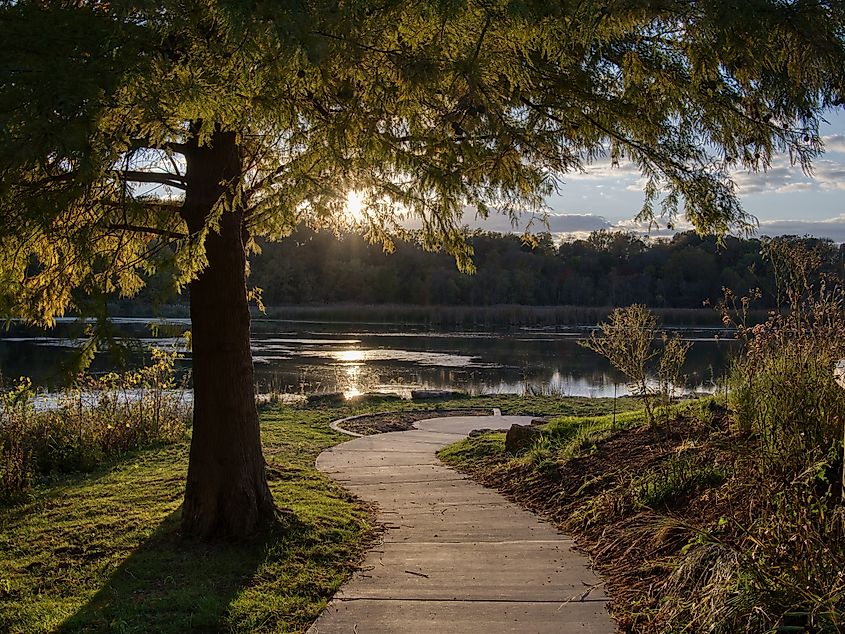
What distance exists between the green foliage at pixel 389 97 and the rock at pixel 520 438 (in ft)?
13.4

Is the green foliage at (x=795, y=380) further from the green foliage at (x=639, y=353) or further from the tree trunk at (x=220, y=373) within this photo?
the tree trunk at (x=220, y=373)

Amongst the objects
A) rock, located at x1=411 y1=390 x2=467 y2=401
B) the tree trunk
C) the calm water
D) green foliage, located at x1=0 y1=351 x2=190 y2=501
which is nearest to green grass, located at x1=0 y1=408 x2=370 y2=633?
the tree trunk

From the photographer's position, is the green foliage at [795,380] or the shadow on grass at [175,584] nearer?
the shadow on grass at [175,584]

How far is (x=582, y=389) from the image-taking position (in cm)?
2205

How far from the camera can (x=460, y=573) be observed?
16.4 ft


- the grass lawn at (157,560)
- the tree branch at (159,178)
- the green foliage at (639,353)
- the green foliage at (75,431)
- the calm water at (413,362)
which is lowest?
the calm water at (413,362)

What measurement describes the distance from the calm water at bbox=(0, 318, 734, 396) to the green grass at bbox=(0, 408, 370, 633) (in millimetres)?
6112

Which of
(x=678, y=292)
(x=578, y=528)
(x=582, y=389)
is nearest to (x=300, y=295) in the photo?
(x=678, y=292)

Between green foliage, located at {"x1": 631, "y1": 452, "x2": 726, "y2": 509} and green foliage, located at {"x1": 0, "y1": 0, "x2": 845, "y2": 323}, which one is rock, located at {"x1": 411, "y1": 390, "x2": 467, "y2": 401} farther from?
green foliage, located at {"x1": 0, "y1": 0, "x2": 845, "y2": 323}

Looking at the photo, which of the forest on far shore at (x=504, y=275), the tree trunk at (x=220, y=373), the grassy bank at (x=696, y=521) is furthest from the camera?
the forest on far shore at (x=504, y=275)

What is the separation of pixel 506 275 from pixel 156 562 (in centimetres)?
6858

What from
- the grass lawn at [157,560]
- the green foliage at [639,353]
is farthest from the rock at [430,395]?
the grass lawn at [157,560]

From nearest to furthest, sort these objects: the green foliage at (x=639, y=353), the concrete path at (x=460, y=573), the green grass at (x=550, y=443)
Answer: the concrete path at (x=460, y=573), the green grass at (x=550, y=443), the green foliage at (x=639, y=353)

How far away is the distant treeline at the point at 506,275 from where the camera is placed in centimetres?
6438
